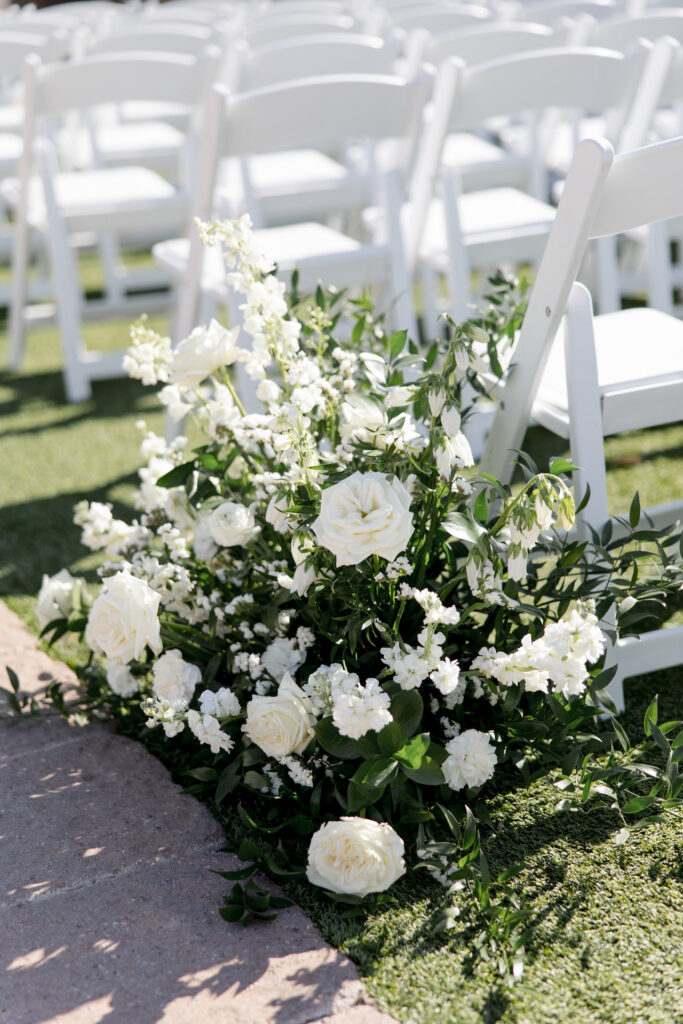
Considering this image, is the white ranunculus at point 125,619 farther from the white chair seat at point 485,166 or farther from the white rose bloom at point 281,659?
the white chair seat at point 485,166

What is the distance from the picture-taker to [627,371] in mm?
1856

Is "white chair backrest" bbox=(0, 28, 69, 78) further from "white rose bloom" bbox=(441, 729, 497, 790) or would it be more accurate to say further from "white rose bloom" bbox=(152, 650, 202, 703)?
"white rose bloom" bbox=(441, 729, 497, 790)

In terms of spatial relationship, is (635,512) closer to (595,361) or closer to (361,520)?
(595,361)

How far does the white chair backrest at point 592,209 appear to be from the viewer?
152 cm

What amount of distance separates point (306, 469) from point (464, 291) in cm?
165

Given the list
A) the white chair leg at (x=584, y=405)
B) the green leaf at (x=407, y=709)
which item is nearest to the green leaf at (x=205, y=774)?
the green leaf at (x=407, y=709)

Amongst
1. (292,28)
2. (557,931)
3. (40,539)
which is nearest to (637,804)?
(557,931)

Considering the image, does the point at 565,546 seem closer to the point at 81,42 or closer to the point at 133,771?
the point at 133,771

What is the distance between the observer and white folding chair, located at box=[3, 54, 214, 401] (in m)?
3.13

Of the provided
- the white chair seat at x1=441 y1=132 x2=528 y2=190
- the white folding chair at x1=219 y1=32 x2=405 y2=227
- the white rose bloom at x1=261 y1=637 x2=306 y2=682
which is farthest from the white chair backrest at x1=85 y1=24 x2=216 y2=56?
the white rose bloom at x1=261 y1=637 x2=306 y2=682

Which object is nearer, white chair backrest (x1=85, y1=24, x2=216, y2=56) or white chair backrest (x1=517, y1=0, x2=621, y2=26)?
white chair backrest (x1=85, y1=24, x2=216, y2=56)

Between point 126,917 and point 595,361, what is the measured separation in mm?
1081

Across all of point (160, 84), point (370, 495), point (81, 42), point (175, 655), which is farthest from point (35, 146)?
point (370, 495)

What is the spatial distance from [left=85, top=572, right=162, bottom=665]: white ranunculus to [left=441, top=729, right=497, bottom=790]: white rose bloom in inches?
18.4
